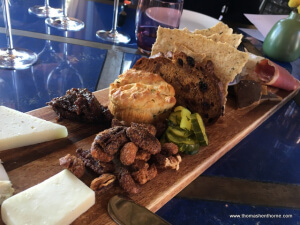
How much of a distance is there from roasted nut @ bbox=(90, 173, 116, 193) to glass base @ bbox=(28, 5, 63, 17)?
2132 millimetres

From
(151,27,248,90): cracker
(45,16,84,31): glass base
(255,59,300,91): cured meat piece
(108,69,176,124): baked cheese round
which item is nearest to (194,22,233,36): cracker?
(151,27,248,90): cracker

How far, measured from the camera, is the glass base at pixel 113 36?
2480mm

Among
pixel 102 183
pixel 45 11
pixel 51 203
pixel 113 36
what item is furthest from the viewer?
pixel 45 11

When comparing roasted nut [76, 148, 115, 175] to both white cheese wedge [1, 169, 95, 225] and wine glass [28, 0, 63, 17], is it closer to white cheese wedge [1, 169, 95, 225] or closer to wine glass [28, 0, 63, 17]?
white cheese wedge [1, 169, 95, 225]

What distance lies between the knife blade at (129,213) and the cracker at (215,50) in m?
0.86

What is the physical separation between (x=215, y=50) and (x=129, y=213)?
97 cm

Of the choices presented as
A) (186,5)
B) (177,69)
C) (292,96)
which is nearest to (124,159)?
(177,69)

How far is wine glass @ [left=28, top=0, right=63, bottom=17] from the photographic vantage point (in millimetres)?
2691

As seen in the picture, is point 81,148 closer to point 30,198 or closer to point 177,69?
point 30,198

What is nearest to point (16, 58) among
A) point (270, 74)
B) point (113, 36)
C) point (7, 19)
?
point (7, 19)

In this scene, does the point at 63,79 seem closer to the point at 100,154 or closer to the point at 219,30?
the point at 100,154

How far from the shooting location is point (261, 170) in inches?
56.6

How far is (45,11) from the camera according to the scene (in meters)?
2.75

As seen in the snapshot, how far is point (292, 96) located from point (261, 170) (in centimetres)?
100
